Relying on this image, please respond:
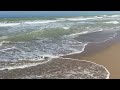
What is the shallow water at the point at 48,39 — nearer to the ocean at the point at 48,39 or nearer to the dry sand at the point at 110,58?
the ocean at the point at 48,39

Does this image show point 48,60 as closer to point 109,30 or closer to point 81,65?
point 81,65

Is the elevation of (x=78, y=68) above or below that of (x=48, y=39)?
above

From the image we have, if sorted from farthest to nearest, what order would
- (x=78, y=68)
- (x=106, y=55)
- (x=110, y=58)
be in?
(x=106, y=55)
(x=110, y=58)
(x=78, y=68)

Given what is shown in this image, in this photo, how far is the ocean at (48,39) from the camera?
→ 22.5ft

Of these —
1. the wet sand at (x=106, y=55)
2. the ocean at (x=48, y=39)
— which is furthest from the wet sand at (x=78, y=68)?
the ocean at (x=48, y=39)

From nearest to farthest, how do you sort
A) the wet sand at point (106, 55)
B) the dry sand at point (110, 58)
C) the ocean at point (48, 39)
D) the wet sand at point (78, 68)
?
the wet sand at point (78, 68)
the dry sand at point (110, 58)
the wet sand at point (106, 55)
the ocean at point (48, 39)

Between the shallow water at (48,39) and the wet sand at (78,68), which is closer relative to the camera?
the wet sand at (78,68)

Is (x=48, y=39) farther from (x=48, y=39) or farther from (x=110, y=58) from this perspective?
(x=110, y=58)

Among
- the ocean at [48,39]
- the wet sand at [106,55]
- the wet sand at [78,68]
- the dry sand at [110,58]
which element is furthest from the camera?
the ocean at [48,39]

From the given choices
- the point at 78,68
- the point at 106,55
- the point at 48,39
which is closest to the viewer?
the point at 78,68

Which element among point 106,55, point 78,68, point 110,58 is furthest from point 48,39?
point 78,68

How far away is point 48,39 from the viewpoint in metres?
8.73

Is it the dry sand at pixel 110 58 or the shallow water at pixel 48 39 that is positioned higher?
the dry sand at pixel 110 58
